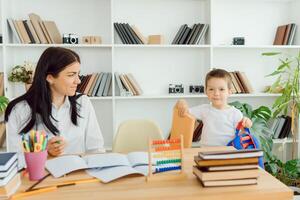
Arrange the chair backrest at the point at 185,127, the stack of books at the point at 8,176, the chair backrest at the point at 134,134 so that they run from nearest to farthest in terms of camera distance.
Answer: the stack of books at the point at 8,176, the chair backrest at the point at 185,127, the chair backrest at the point at 134,134

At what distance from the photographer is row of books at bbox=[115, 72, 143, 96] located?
329 cm

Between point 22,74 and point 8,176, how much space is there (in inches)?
84.5

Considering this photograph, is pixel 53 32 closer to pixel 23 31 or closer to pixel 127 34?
pixel 23 31

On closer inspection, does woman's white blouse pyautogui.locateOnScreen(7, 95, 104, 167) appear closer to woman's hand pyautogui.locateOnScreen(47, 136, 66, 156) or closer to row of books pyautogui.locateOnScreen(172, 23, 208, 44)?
woman's hand pyautogui.locateOnScreen(47, 136, 66, 156)

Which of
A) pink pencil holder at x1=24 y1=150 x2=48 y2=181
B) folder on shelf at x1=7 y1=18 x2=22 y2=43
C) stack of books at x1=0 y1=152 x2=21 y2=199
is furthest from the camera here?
folder on shelf at x1=7 y1=18 x2=22 y2=43

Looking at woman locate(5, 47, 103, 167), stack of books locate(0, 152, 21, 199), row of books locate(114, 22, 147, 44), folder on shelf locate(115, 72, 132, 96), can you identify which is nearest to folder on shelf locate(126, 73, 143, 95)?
folder on shelf locate(115, 72, 132, 96)

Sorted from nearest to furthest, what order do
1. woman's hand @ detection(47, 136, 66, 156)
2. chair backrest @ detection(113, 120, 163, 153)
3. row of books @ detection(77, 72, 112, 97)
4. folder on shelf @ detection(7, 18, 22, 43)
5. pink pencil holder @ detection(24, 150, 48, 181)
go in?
pink pencil holder @ detection(24, 150, 48, 181)
woman's hand @ detection(47, 136, 66, 156)
chair backrest @ detection(113, 120, 163, 153)
folder on shelf @ detection(7, 18, 22, 43)
row of books @ detection(77, 72, 112, 97)

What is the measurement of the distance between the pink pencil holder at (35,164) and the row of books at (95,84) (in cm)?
202

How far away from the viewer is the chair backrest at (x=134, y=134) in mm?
2215

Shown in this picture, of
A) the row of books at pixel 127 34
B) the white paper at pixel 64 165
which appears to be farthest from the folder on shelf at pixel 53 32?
the white paper at pixel 64 165

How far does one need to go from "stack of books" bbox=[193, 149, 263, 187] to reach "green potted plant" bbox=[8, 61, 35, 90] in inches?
91.9

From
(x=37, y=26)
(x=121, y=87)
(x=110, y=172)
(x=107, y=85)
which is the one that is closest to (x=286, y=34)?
(x=121, y=87)

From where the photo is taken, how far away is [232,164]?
1.18 m

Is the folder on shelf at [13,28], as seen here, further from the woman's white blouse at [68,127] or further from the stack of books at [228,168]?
the stack of books at [228,168]
